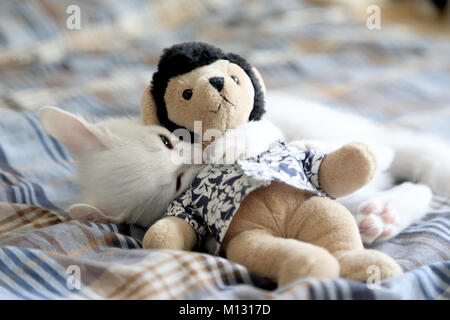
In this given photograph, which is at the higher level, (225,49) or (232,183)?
(225,49)

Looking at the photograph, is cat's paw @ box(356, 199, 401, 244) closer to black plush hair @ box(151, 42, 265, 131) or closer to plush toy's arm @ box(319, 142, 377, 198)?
plush toy's arm @ box(319, 142, 377, 198)

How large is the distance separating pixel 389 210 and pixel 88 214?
54cm

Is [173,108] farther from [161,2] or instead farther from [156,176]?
[161,2]

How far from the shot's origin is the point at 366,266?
633mm

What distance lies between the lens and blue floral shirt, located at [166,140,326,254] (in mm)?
720

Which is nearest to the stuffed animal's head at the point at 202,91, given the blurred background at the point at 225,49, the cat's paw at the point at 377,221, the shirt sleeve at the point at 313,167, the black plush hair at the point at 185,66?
the black plush hair at the point at 185,66

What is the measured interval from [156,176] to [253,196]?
6.3 inches

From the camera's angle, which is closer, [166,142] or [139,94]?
[166,142]

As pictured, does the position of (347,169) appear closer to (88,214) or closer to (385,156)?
(385,156)

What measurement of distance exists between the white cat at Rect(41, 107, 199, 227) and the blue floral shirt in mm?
38

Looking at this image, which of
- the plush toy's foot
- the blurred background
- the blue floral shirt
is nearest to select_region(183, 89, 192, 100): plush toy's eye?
the blue floral shirt

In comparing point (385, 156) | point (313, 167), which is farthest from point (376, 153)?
point (313, 167)

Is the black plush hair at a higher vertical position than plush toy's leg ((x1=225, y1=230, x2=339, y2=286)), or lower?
higher

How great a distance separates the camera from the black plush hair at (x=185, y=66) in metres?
0.81
